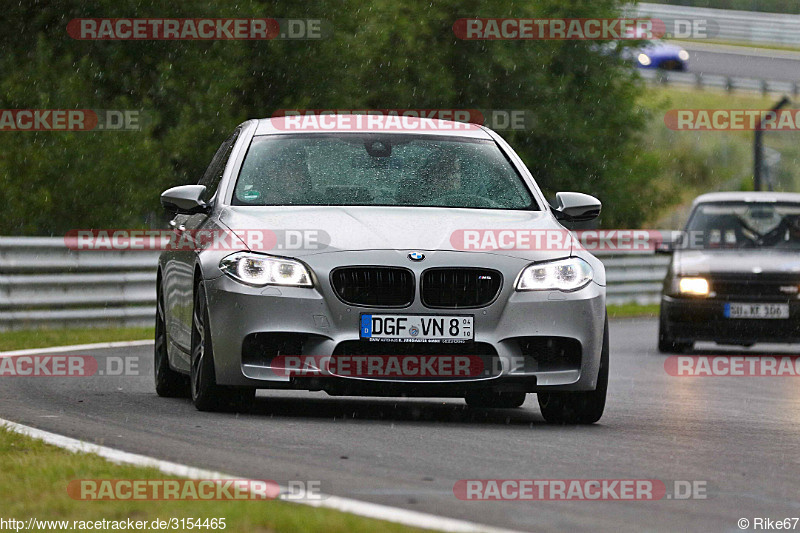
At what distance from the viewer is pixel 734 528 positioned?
588cm

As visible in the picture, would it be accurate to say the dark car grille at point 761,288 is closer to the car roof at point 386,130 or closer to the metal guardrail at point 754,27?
the car roof at point 386,130

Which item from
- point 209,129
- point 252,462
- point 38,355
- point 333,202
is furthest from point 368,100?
point 252,462

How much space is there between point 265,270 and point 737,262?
9584mm

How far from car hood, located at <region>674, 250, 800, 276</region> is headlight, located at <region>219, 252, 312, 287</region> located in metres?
9.38

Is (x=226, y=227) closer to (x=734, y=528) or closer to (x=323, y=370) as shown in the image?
(x=323, y=370)

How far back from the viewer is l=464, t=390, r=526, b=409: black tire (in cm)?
1065

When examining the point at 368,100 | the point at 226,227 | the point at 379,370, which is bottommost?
the point at 368,100

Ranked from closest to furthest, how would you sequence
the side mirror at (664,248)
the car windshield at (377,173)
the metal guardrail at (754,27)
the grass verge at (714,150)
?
1. the car windshield at (377,173)
2. the side mirror at (664,248)
3. the grass verge at (714,150)
4. the metal guardrail at (754,27)

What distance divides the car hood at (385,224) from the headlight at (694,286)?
26.5 feet

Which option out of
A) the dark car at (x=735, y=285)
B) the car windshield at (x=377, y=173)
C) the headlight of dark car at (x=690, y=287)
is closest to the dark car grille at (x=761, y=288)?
the dark car at (x=735, y=285)

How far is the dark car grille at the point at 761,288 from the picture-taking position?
17.5m

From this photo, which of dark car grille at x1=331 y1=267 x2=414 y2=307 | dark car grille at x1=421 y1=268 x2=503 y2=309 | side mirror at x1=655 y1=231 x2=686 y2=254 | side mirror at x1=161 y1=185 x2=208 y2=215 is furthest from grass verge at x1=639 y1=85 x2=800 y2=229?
dark car grille at x1=331 y1=267 x2=414 y2=307

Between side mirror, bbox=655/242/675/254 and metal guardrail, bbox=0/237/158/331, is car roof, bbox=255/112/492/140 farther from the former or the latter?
metal guardrail, bbox=0/237/158/331

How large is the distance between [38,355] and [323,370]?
20.5ft
